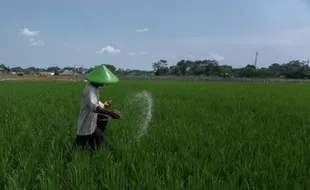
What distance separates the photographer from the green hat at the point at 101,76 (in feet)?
11.7

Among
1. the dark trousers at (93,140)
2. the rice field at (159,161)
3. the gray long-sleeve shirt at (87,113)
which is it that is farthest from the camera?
the dark trousers at (93,140)

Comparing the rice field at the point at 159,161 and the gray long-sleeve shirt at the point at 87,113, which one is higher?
the gray long-sleeve shirt at the point at 87,113

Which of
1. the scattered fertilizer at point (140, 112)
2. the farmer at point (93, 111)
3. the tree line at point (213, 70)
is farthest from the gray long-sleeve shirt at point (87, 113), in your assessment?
the tree line at point (213, 70)

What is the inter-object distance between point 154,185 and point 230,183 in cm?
52

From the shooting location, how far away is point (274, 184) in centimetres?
267

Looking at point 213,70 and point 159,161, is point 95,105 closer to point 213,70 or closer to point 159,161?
point 159,161

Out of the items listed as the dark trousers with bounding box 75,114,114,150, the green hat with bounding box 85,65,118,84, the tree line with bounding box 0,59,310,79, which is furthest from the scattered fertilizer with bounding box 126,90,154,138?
the tree line with bounding box 0,59,310,79

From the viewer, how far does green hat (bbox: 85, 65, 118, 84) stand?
11.7ft

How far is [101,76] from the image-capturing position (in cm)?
359

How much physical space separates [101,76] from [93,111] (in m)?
0.35

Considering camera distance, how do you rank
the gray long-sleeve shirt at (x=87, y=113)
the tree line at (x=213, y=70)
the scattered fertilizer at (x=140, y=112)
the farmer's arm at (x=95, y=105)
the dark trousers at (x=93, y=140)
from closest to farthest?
1. the farmer's arm at (x=95, y=105)
2. the gray long-sleeve shirt at (x=87, y=113)
3. the dark trousers at (x=93, y=140)
4. the scattered fertilizer at (x=140, y=112)
5. the tree line at (x=213, y=70)

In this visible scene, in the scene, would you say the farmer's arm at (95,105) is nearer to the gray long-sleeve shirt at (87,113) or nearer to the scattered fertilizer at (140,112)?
the gray long-sleeve shirt at (87,113)

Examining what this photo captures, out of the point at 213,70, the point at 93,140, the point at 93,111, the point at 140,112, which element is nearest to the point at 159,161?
the point at 93,111

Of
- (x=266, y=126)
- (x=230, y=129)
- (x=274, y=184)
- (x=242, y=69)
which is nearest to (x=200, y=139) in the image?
(x=230, y=129)
